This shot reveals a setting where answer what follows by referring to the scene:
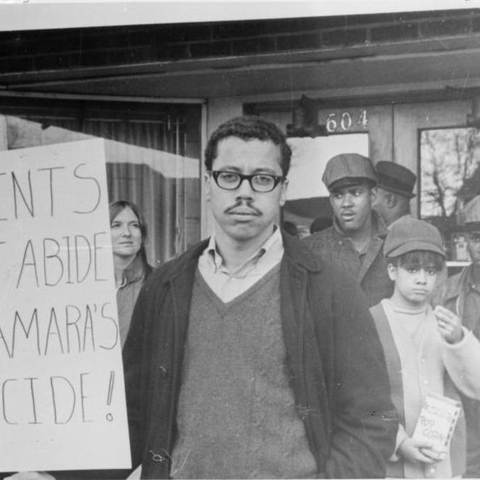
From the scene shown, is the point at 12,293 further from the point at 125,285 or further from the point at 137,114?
the point at 137,114

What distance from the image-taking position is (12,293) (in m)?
2.96

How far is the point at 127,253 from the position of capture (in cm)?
295

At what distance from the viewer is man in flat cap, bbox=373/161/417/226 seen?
2820 millimetres

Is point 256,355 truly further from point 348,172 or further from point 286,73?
point 286,73

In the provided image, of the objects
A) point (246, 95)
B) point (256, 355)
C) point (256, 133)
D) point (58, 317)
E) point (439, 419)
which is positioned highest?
point (246, 95)

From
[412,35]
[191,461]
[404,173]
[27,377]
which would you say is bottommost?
[191,461]

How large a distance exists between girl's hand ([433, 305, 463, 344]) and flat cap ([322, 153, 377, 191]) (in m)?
0.55

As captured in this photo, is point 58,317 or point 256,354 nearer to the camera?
point 256,354

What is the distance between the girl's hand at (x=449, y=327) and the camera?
9.14ft

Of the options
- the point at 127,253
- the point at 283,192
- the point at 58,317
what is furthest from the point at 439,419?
the point at 58,317

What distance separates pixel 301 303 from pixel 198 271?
0.41m

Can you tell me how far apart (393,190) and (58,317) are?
4.45ft

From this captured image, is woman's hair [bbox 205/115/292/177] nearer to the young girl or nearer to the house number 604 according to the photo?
the house number 604

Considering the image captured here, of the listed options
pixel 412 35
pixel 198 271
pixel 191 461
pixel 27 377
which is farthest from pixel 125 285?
pixel 412 35
